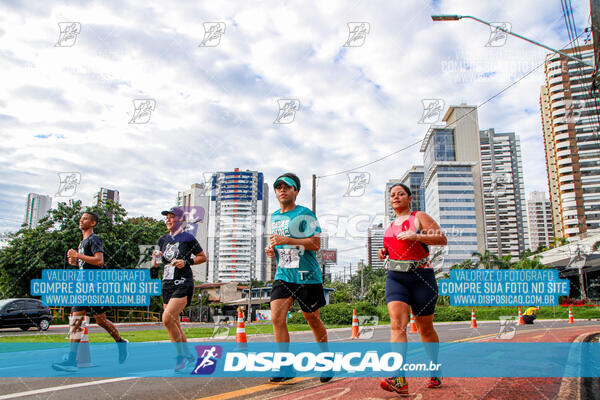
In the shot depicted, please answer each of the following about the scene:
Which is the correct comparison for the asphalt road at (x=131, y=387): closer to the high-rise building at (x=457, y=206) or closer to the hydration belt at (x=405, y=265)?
the hydration belt at (x=405, y=265)

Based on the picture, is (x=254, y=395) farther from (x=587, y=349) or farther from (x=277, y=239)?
(x=587, y=349)

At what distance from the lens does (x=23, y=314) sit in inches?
639

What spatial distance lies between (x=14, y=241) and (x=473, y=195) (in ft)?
488

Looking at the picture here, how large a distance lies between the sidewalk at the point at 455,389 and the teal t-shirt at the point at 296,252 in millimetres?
891

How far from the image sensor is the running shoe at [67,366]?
14.1 ft

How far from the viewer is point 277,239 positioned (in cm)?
341

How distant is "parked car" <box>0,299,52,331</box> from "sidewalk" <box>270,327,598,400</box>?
1669 cm

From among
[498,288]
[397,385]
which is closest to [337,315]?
[498,288]

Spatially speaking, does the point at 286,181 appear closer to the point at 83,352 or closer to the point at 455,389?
the point at 455,389

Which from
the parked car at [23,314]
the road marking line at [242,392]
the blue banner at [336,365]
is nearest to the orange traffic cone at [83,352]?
the blue banner at [336,365]

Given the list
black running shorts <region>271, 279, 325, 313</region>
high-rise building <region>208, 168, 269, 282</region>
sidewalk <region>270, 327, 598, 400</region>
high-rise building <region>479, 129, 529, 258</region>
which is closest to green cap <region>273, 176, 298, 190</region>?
black running shorts <region>271, 279, 325, 313</region>

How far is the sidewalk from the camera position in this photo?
282 cm

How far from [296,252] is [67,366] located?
281cm

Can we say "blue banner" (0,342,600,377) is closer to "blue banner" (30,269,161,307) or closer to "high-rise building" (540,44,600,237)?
"blue banner" (30,269,161,307)
